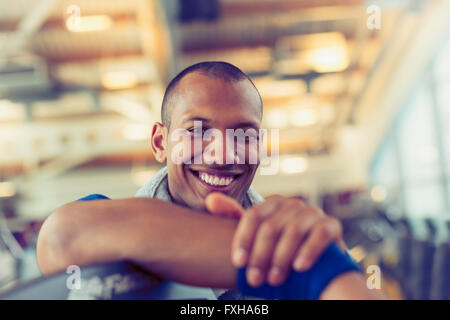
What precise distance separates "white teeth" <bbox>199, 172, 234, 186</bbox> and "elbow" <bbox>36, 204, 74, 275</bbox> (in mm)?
225

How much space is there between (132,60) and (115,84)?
74 centimetres

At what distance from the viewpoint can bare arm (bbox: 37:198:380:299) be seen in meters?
0.35

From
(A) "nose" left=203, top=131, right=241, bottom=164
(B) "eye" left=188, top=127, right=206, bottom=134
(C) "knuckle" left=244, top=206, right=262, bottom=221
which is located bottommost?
(C) "knuckle" left=244, top=206, right=262, bottom=221

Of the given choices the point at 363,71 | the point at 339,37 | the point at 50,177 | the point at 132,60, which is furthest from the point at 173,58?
the point at 50,177

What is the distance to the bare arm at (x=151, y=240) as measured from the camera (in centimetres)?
35

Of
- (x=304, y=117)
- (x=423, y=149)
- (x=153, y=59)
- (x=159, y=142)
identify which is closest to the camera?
(x=159, y=142)

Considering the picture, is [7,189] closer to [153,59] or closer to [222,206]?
[153,59]

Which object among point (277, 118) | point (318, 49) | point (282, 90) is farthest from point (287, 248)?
point (277, 118)

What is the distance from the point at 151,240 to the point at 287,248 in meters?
0.11

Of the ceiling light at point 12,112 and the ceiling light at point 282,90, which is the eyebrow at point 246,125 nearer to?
the ceiling light at point 282,90

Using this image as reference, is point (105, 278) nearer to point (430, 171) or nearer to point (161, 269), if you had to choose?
point (161, 269)

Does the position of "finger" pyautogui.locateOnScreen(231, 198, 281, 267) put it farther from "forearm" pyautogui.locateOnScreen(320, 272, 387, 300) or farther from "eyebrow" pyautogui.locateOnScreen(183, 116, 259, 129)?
"eyebrow" pyautogui.locateOnScreen(183, 116, 259, 129)

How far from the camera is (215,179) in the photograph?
1.95ft

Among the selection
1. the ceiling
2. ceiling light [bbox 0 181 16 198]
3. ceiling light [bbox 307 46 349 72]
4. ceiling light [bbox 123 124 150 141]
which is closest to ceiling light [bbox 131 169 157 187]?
the ceiling
